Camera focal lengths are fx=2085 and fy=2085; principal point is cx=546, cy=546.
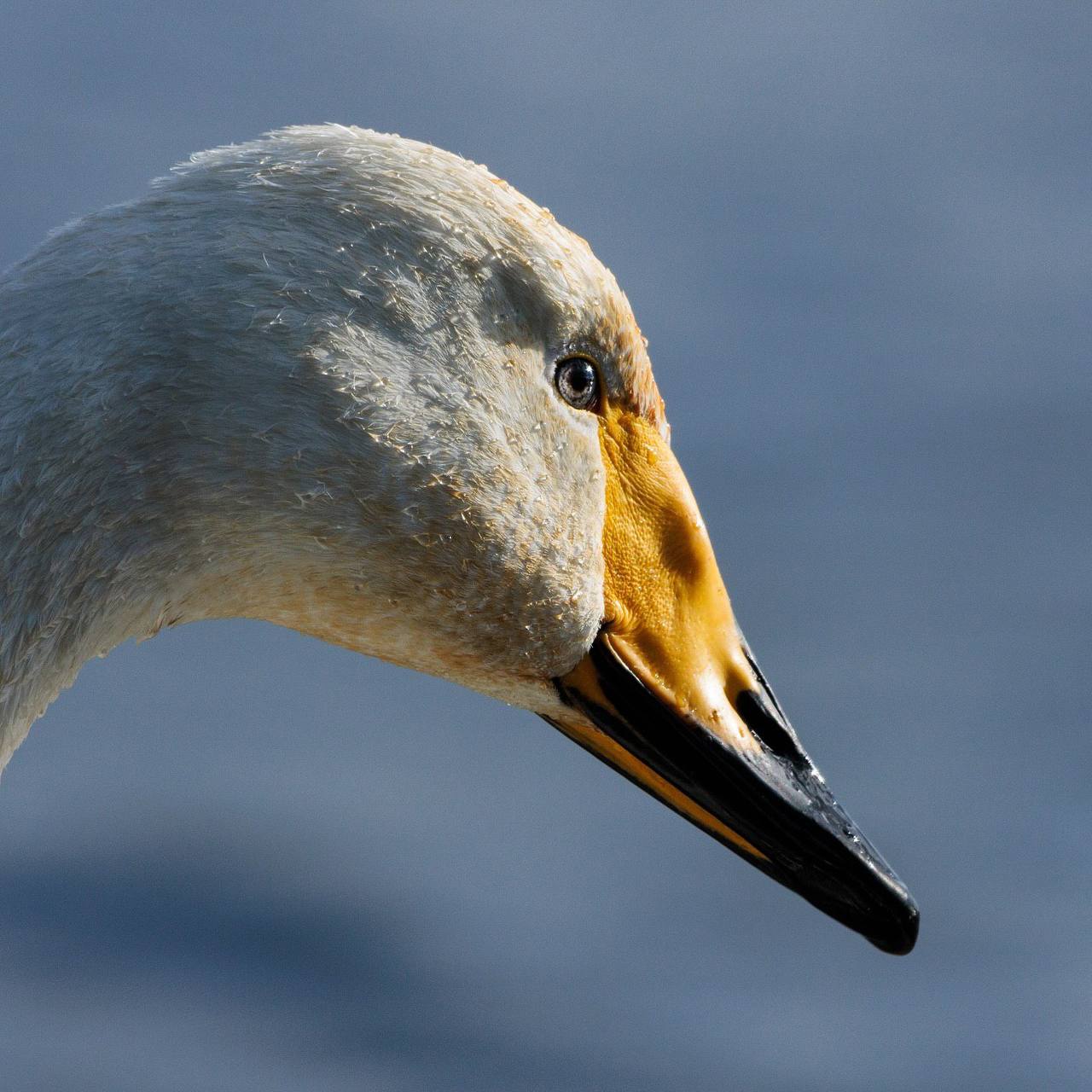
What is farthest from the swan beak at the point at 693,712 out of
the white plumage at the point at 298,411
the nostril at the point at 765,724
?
the white plumage at the point at 298,411

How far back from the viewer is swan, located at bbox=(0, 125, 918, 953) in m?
2.54

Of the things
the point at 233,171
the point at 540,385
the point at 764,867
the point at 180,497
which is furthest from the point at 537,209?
the point at 764,867

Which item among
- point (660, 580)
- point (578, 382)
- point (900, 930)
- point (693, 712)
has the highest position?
point (578, 382)

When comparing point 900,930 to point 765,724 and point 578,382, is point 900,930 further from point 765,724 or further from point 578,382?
point 578,382

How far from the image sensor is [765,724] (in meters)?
3.25

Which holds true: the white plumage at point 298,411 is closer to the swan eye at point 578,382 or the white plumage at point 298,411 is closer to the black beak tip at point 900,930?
the swan eye at point 578,382

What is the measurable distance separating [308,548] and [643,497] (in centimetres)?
61

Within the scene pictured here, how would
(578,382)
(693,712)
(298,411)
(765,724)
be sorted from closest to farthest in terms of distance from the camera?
(298,411) < (578,382) < (693,712) < (765,724)

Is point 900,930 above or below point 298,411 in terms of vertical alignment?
below

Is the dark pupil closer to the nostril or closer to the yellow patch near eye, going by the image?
the yellow patch near eye

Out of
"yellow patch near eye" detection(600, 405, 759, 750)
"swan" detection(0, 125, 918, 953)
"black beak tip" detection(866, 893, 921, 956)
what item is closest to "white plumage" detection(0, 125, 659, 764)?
"swan" detection(0, 125, 918, 953)

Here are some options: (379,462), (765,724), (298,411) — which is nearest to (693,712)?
(765,724)

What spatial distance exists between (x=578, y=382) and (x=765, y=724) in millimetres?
637

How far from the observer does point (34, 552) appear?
2549 millimetres
